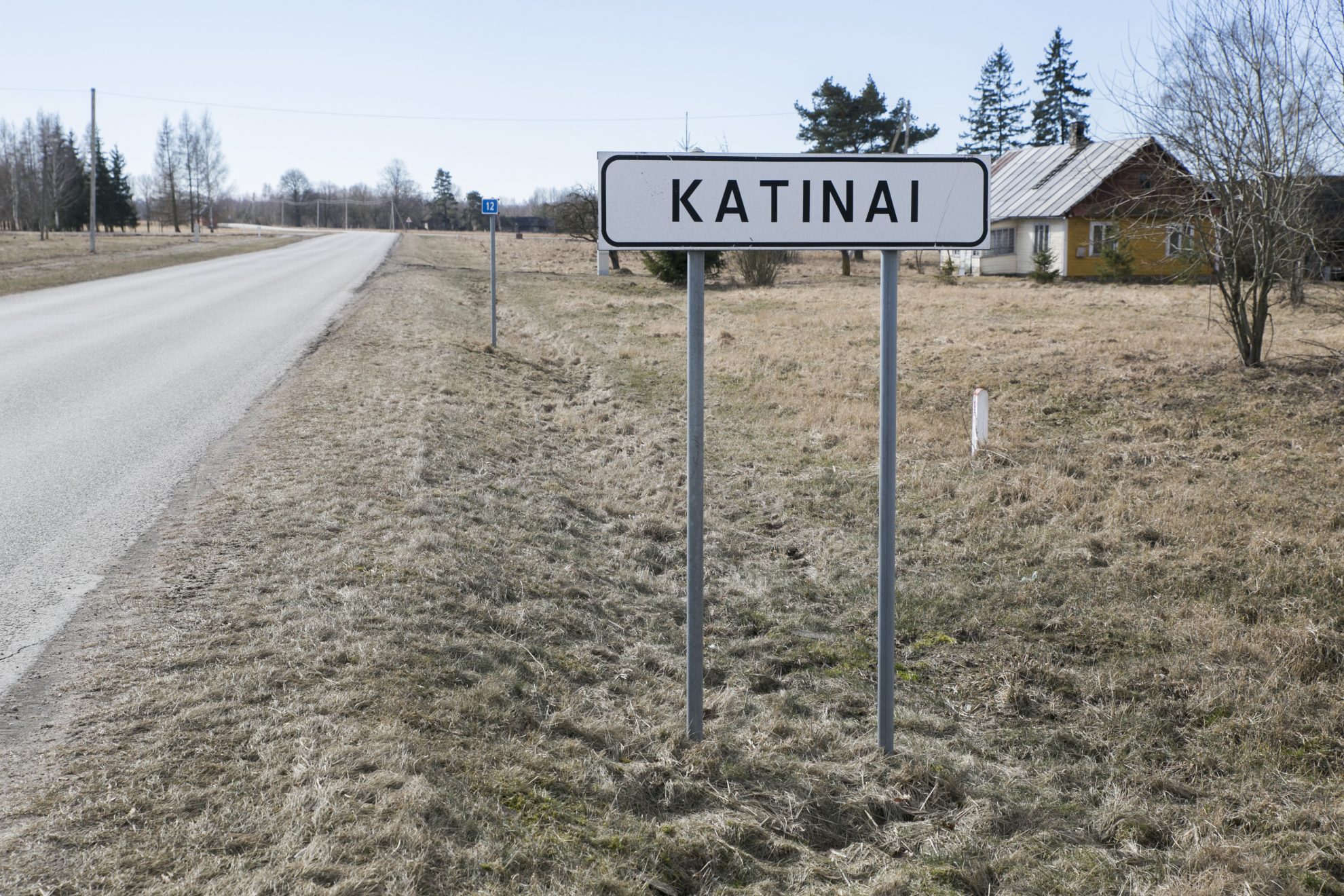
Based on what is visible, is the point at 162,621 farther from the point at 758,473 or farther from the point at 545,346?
the point at 545,346

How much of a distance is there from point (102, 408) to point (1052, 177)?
3778 centimetres

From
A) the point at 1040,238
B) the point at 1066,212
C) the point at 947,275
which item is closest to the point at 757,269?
the point at 947,275

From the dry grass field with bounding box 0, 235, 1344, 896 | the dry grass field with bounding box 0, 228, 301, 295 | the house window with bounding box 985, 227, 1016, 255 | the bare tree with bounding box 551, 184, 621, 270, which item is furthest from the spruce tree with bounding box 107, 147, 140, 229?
the dry grass field with bounding box 0, 235, 1344, 896

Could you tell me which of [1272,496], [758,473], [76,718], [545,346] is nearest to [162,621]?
[76,718]

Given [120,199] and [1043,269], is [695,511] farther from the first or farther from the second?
[120,199]

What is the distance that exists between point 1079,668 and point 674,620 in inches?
77.6

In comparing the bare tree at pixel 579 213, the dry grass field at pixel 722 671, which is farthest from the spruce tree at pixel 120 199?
the dry grass field at pixel 722 671

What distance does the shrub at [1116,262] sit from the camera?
31797 millimetres

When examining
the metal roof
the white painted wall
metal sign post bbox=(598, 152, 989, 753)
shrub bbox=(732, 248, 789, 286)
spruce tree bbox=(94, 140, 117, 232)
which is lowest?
metal sign post bbox=(598, 152, 989, 753)

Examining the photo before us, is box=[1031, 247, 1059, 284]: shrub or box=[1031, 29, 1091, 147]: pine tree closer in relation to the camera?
box=[1031, 247, 1059, 284]: shrub

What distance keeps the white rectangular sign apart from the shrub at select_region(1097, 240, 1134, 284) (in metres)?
30.5

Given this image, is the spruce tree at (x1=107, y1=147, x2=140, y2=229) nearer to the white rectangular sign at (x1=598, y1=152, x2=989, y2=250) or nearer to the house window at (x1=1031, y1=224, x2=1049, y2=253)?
the house window at (x1=1031, y1=224, x2=1049, y2=253)

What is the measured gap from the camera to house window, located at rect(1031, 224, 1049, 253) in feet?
121

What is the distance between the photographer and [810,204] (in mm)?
3447
